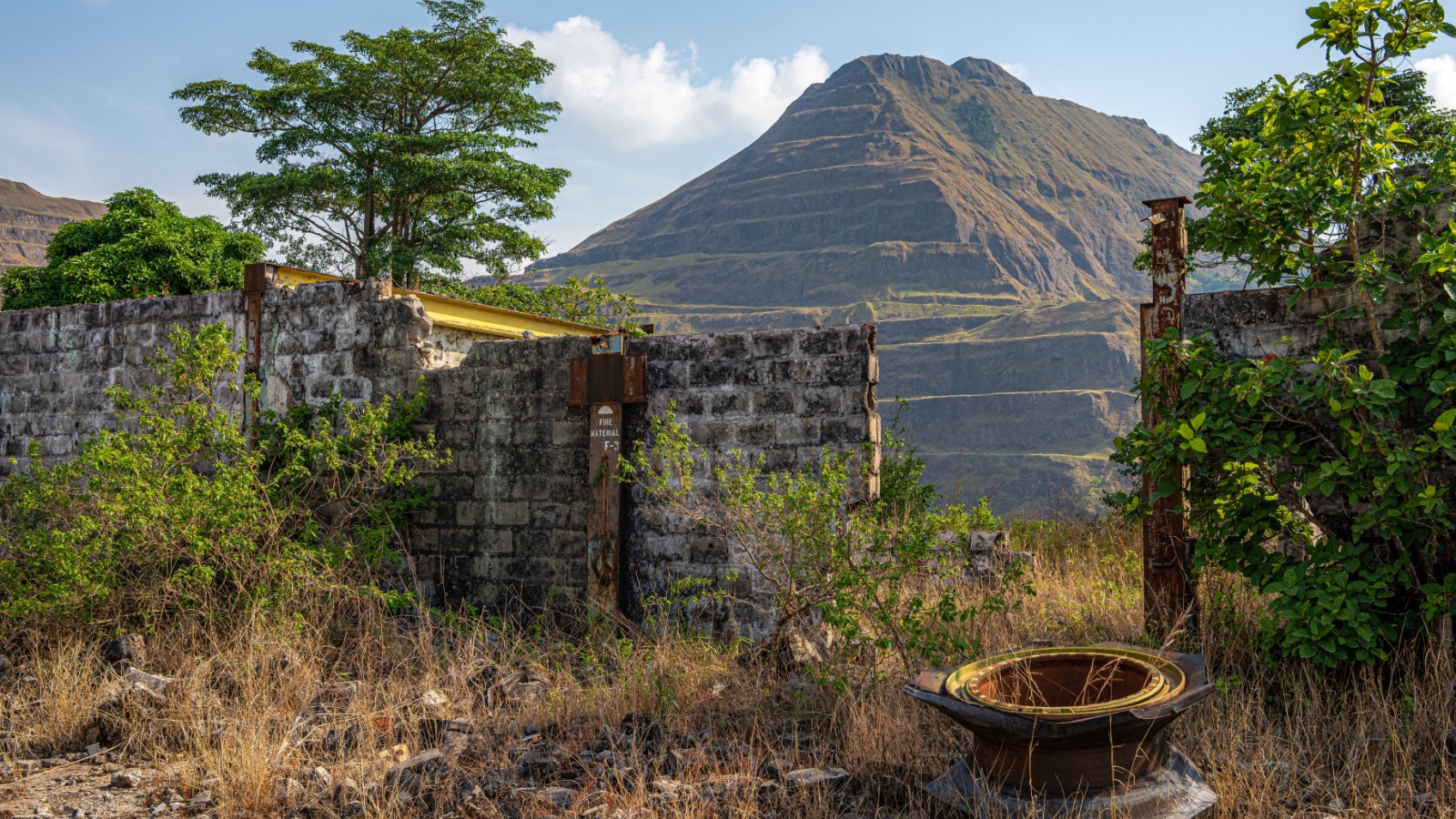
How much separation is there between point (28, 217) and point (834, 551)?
81980 millimetres

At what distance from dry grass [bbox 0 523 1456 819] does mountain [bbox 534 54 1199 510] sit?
2940 inches

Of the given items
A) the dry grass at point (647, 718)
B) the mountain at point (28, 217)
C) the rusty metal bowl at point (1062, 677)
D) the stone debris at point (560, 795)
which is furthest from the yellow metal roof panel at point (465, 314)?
the mountain at point (28, 217)

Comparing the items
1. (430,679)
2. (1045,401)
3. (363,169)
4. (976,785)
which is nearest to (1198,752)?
(976,785)

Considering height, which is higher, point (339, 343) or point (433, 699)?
point (339, 343)

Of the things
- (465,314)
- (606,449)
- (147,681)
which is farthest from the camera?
(465,314)

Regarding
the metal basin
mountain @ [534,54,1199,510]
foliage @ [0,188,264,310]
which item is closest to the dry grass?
the metal basin

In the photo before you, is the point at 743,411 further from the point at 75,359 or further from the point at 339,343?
the point at 75,359

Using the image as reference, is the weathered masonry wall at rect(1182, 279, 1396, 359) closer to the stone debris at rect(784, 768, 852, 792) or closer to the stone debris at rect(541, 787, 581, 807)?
the stone debris at rect(784, 768, 852, 792)

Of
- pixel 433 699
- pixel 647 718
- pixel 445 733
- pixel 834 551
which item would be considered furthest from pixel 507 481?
pixel 834 551

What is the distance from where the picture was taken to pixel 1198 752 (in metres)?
3.84

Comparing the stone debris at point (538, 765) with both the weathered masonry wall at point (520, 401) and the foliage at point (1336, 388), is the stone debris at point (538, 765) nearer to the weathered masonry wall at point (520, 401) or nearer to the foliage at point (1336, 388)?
the weathered masonry wall at point (520, 401)

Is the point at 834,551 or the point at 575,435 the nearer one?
the point at 834,551

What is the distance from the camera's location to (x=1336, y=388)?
423cm

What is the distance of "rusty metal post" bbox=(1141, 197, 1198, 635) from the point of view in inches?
197
